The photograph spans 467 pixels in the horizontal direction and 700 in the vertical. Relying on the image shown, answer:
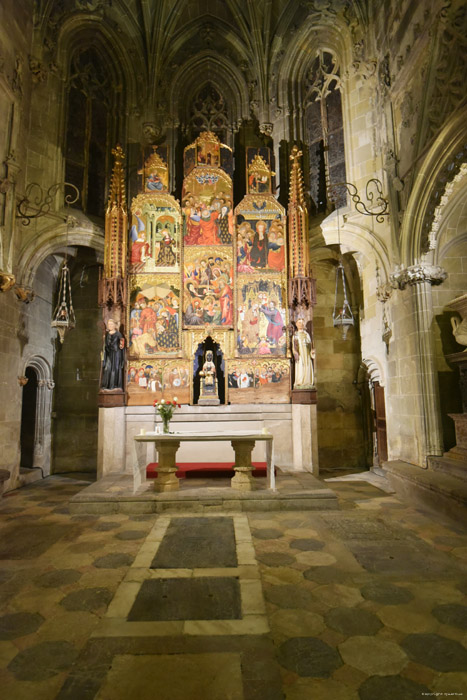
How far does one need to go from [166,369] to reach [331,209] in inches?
268

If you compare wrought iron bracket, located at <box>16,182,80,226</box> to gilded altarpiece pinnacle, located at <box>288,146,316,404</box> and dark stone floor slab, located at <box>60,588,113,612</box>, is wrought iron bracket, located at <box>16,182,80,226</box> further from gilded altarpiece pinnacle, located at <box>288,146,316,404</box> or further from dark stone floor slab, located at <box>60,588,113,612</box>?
dark stone floor slab, located at <box>60,588,113,612</box>

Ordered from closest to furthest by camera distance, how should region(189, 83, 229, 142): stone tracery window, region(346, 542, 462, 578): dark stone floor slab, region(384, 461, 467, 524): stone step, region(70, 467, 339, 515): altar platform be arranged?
region(346, 542, 462, 578): dark stone floor slab → region(384, 461, 467, 524): stone step → region(70, 467, 339, 515): altar platform → region(189, 83, 229, 142): stone tracery window

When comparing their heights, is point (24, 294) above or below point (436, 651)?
above

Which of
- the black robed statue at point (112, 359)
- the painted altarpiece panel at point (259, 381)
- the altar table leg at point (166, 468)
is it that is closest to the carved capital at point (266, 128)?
the painted altarpiece panel at point (259, 381)

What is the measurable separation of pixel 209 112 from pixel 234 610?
1561 centimetres

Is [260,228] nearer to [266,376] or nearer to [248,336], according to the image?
[248,336]

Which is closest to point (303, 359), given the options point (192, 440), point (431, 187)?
point (192, 440)

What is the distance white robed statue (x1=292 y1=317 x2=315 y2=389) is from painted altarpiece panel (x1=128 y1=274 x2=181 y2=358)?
3.06m

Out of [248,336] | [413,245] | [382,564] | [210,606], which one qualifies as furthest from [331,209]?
[210,606]

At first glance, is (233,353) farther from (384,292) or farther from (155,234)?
(384,292)

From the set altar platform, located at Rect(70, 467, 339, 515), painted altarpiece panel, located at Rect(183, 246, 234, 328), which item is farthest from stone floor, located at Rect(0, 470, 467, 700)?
painted altarpiece panel, located at Rect(183, 246, 234, 328)

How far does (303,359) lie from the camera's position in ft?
33.8

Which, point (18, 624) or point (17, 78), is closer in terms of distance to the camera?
point (18, 624)

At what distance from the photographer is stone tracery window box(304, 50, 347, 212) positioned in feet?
41.5
